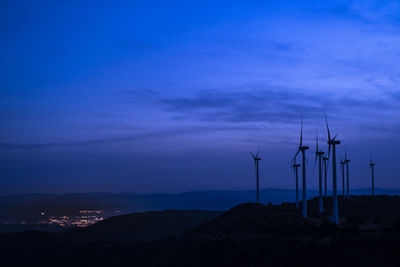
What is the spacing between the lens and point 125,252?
57.2 m

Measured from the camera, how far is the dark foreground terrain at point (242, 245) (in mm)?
31594

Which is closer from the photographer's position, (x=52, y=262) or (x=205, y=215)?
(x=52, y=262)

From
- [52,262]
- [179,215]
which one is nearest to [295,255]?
[52,262]

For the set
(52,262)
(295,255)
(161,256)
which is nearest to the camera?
(295,255)

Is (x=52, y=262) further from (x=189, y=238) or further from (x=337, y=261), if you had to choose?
(x=337, y=261)

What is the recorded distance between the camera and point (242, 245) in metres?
42.7

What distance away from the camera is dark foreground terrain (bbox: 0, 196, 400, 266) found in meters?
31.6

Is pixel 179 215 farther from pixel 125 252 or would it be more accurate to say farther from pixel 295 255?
pixel 295 255

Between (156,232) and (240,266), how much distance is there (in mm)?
61381

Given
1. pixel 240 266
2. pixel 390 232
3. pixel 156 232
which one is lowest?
pixel 156 232

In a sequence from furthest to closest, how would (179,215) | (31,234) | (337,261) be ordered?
(179,215)
(31,234)
(337,261)

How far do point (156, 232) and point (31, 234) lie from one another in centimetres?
2803

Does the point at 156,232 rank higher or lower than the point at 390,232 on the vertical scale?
lower

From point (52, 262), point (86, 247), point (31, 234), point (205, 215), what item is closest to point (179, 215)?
point (205, 215)
